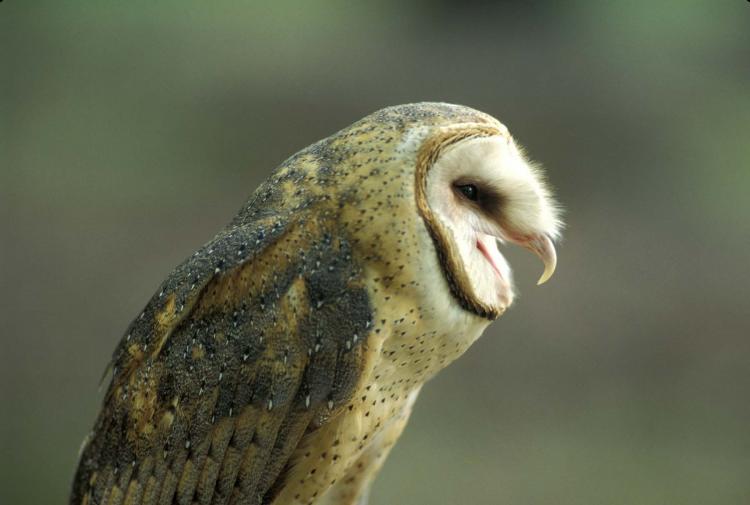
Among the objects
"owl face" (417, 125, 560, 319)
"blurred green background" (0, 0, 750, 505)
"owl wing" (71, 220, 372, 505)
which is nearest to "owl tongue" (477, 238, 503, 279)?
"owl face" (417, 125, 560, 319)

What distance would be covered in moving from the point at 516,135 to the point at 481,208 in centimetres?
213

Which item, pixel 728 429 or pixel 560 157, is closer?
pixel 728 429

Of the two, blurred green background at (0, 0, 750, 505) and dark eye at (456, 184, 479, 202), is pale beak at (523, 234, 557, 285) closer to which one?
dark eye at (456, 184, 479, 202)

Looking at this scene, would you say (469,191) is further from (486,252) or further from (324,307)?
(324,307)

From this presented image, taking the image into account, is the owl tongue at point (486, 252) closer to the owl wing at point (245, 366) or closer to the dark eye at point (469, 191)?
the dark eye at point (469, 191)

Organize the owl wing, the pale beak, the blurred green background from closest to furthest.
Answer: the owl wing < the pale beak < the blurred green background

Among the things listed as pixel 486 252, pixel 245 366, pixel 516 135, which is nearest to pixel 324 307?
pixel 245 366

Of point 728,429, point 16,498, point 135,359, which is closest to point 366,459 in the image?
point 135,359

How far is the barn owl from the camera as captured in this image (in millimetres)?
1059

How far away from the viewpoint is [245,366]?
3.52 feet

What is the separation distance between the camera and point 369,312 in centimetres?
105

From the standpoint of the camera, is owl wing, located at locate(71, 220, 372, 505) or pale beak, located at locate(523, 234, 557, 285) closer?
owl wing, located at locate(71, 220, 372, 505)

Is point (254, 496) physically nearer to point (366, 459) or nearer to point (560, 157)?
point (366, 459)

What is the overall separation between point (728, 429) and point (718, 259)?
24.4 inches
